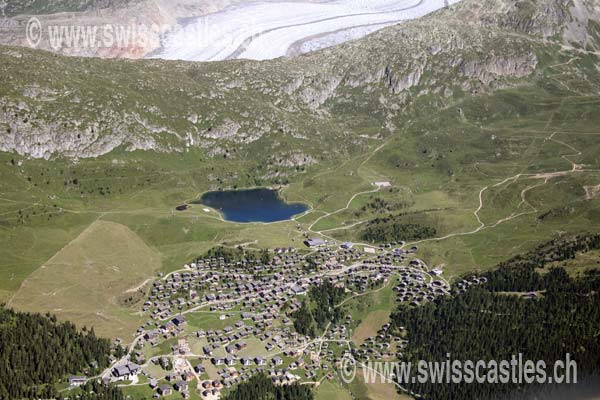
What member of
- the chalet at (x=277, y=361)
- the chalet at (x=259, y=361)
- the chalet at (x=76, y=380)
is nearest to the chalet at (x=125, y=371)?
the chalet at (x=76, y=380)

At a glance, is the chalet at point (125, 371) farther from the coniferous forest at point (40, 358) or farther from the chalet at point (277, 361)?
the chalet at point (277, 361)

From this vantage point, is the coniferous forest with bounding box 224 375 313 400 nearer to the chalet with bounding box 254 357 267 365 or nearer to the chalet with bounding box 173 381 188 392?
the chalet with bounding box 254 357 267 365

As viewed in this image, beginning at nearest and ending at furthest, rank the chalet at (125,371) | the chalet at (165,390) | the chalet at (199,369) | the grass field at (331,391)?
the chalet at (165,390) → the chalet at (125,371) → the grass field at (331,391) → the chalet at (199,369)

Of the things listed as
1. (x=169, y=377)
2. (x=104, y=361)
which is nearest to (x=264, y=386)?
(x=169, y=377)

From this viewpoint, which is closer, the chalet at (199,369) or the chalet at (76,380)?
the chalet at (76,380)

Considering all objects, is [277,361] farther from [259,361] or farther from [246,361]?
[246,361]

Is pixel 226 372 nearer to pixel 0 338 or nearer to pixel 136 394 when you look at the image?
pixel 136 394

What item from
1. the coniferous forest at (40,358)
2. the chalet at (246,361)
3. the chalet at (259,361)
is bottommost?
the chalet at (259,361)

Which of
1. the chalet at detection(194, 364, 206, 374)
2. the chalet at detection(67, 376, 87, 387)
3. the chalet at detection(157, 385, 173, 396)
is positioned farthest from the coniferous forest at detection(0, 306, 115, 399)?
the chalet at detection(194, 364, 206, 374)
